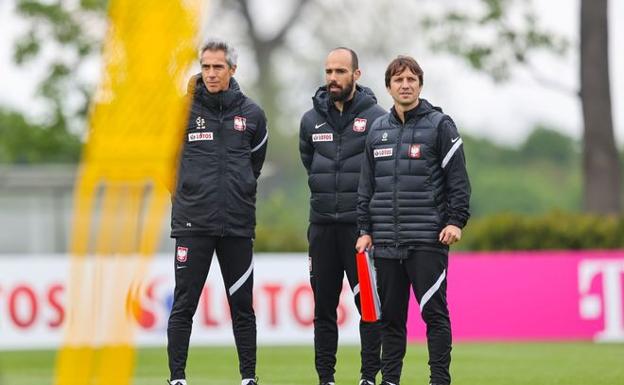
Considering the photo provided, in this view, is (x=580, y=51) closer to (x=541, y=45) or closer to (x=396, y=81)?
(x=541, y=45)

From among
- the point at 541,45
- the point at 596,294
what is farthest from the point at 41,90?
the point at 596,294

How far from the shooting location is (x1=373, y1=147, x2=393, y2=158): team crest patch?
8.29 m

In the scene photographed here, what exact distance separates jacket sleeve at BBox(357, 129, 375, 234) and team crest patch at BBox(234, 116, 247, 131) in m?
0.76

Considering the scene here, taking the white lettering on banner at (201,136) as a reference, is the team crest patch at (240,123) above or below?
above

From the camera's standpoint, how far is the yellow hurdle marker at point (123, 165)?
3295 millimetres

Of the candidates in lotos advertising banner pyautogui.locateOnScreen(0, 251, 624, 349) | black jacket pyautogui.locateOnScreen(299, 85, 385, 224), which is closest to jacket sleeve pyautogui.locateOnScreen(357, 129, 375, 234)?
black jacket pyautogui.locateOnScreen(299, 85, 385, 224)

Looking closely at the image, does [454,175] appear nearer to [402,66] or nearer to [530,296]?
[402,66]

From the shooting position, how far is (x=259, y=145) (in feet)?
28.6

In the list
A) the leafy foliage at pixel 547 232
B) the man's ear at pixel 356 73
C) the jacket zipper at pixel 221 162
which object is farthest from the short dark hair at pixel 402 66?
the leafy foliage at pixel 547 232

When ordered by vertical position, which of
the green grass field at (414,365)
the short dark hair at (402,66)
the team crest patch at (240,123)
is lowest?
the green grass field at (414,365)

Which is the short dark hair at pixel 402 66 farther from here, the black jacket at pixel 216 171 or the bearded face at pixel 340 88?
the black jacket at pixel 216 171

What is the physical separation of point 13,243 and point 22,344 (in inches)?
569

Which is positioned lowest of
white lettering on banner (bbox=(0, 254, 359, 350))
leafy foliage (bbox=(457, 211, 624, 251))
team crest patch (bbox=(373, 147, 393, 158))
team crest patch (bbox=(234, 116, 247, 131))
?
white lettering on banner (bbox=(0, 254, 359, 350))

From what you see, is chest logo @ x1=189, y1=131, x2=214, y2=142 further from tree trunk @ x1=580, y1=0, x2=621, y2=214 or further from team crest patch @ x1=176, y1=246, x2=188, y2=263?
tree trunk @ x1=580, y1=0, x2=621, y2=214
